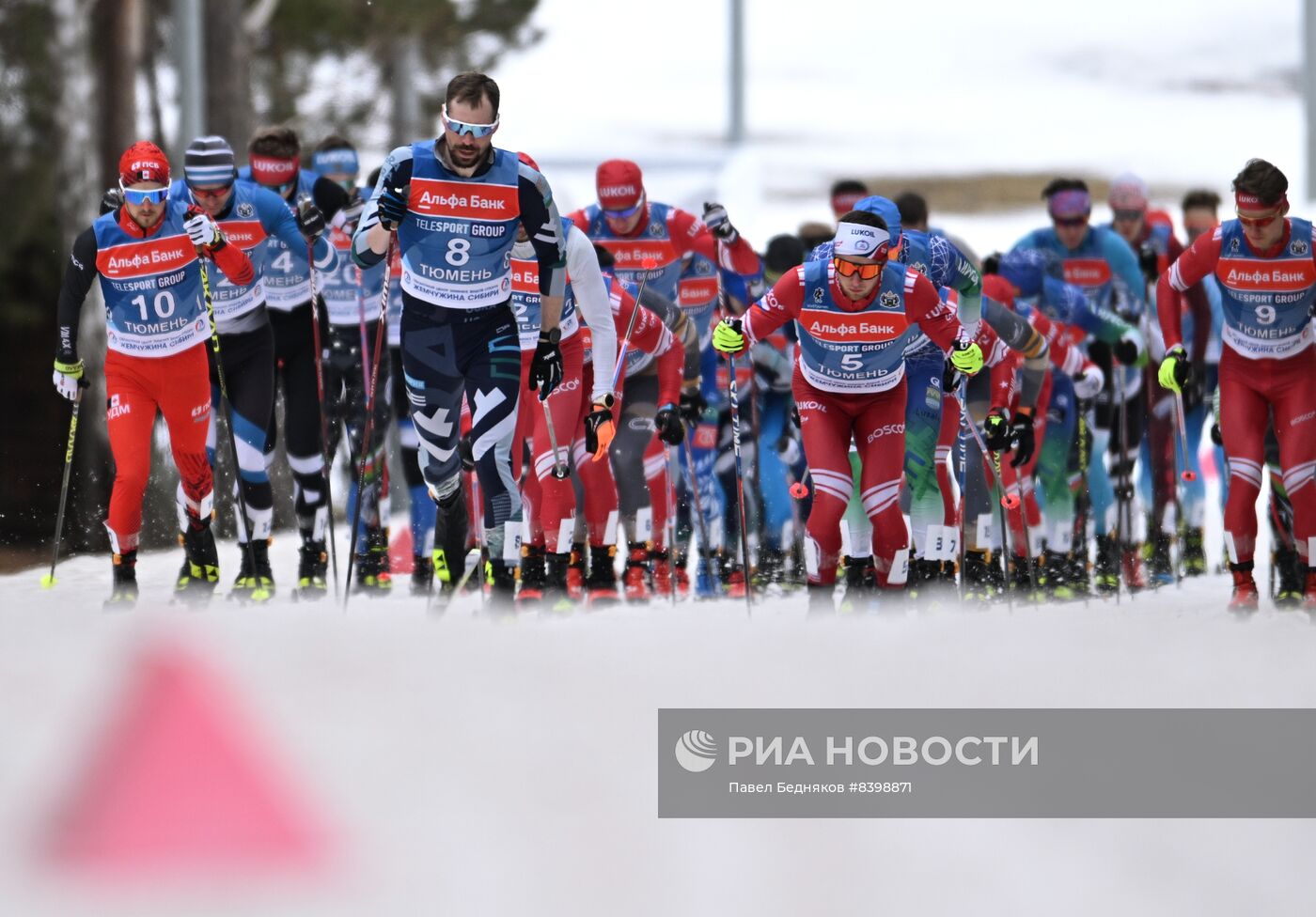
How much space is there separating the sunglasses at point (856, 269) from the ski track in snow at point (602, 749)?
1497mm

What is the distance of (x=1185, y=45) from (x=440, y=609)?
84.6 metres

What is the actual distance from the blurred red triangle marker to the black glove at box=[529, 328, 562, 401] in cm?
298

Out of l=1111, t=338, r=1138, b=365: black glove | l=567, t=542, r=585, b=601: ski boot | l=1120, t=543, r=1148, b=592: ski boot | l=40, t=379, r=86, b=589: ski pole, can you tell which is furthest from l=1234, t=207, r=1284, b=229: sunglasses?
l=40, t=379, r=86, b=589: ski pole

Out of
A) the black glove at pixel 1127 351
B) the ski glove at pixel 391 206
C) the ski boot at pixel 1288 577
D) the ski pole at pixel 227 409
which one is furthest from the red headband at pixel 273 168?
the ski boot at pixel 1288 577

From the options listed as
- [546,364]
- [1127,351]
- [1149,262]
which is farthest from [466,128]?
[1149,262]

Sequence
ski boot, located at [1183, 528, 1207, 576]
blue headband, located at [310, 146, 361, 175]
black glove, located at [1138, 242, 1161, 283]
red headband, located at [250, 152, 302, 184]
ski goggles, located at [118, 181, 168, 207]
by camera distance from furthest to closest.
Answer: ski boot, located at [1183, 528, 1207, 576], black glove, located at [1138, 242, 1161, 283], blue headband, located at [310, 146, 361, 175], red headband, located at [250, 152, 302, 184], ski goggles, located at [118, 181, 168, 207]

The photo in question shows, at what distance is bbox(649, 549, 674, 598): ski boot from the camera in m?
9.90

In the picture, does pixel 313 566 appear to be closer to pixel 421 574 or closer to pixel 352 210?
pixel 421 574

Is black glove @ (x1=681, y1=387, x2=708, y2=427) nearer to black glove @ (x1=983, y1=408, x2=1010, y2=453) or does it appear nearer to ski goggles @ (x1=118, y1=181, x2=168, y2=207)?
black glove @ (x1=983, y1=408, x2=1010, y2=453)

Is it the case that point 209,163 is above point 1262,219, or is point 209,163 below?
above

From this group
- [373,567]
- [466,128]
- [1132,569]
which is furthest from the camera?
[1132,569]

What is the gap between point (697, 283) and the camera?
36.7 feet

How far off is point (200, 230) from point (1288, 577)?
17.3 ft

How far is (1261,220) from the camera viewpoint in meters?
8.59
